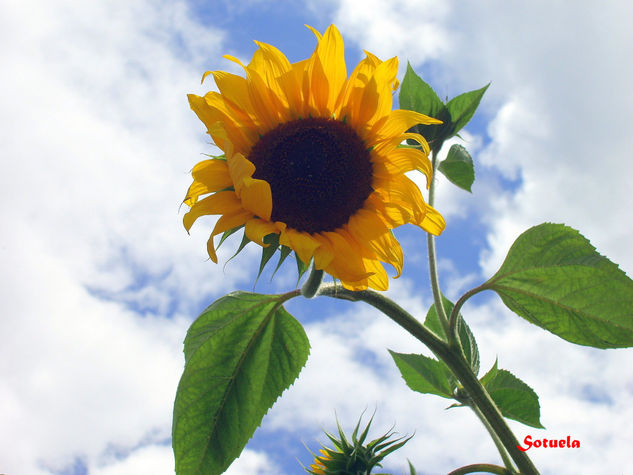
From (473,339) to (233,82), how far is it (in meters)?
1.46

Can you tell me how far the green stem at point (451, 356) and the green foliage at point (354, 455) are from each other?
2.13 ft

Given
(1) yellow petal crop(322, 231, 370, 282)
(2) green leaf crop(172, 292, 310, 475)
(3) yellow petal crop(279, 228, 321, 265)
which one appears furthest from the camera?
(2) green leaf crop(172, 292, 310, 475)

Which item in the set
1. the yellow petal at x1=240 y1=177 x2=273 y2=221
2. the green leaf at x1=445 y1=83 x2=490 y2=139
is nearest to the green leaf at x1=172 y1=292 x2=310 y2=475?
the yellow petal at x1=240 y1=177 x2=273 y2=221

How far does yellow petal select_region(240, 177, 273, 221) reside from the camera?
5.97 feet

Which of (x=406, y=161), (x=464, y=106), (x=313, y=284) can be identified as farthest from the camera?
(x=464, y=106)

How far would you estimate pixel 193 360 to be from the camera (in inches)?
86.0

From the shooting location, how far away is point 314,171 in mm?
2100

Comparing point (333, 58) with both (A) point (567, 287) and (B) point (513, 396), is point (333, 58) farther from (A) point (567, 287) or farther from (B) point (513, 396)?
(B) point (513, 396)

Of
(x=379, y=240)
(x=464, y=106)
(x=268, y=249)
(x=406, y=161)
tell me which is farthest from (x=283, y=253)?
(x=464, y=106)

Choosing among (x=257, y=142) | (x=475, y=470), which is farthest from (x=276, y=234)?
(x=475, y=470)

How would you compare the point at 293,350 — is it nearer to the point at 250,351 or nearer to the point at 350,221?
the point at 250,351

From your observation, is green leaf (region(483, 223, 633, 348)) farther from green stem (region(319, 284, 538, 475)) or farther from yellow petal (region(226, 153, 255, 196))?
yellow petal (region(226, 153, 255, 196))

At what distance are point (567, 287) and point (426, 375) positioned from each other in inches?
28.2

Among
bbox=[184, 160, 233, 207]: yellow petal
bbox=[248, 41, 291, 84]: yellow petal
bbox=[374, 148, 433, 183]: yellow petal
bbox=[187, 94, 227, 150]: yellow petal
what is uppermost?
bbox=[248, 41, 291, 84]: yellow petal
